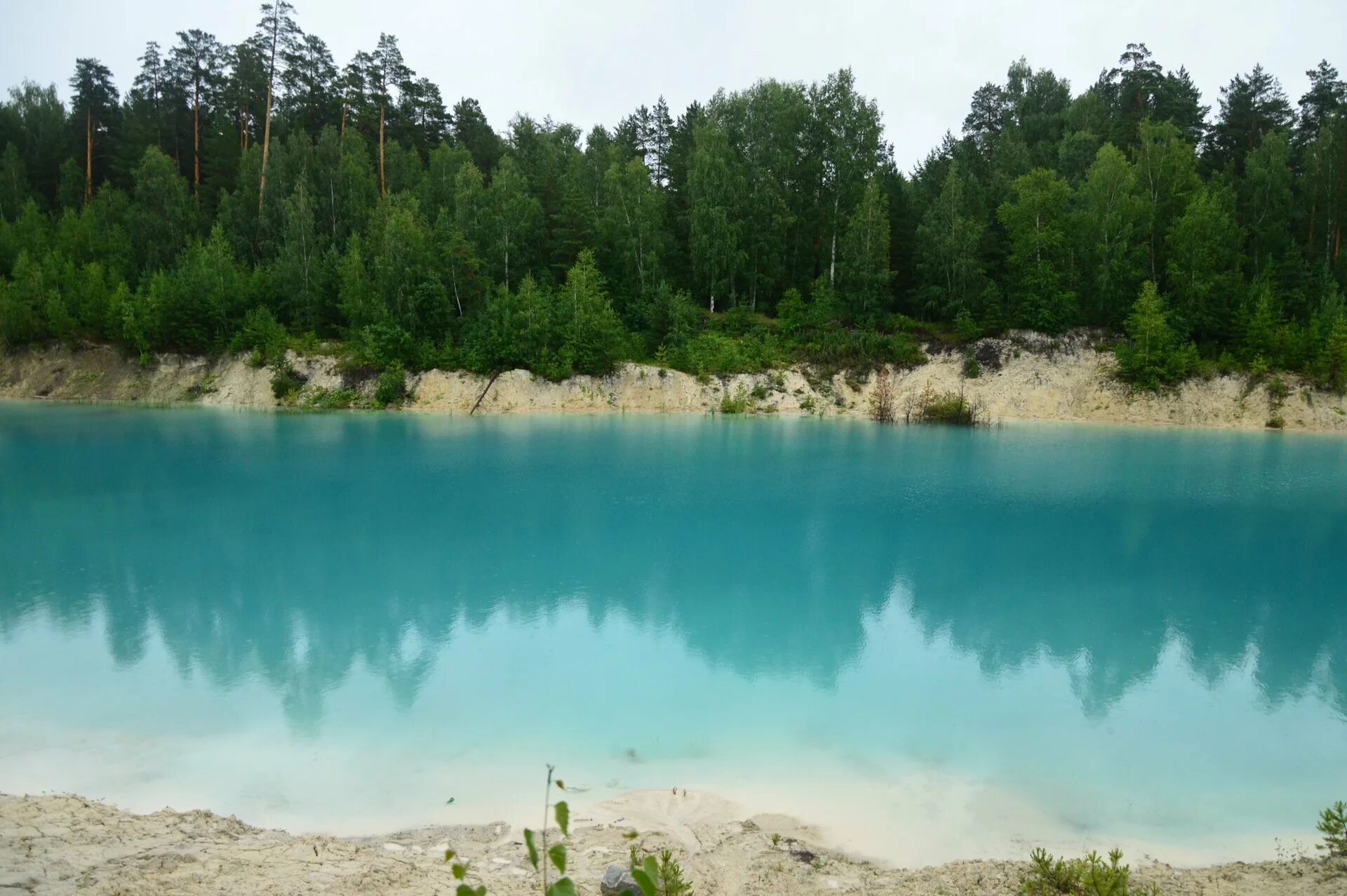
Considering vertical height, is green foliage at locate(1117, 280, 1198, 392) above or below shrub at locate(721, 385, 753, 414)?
above

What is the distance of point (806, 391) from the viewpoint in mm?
49062

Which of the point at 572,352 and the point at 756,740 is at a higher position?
the point at 572,352

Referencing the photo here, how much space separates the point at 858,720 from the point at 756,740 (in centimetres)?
142

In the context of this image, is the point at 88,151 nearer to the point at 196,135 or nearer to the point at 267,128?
the point at 196,135

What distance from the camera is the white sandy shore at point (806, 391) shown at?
→ 148ft

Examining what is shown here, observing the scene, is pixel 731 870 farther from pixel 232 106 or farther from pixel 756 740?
pixel 232 106

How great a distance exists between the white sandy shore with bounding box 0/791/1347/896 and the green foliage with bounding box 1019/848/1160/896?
0.81 feet

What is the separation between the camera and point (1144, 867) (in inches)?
Result: 269

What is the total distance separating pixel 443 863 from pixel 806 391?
44.0 metres

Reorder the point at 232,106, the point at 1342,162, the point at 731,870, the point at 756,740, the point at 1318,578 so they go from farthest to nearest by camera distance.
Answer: the point at 232,106 → the point at 1342,162 → the point at 1318,578 → the point at 756,740 → the point at 731,870

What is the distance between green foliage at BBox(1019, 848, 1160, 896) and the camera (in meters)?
5.57

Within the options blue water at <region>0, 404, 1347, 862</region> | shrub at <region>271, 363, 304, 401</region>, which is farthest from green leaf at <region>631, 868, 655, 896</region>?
shrub at <region>271, 363, 304, 401</region>

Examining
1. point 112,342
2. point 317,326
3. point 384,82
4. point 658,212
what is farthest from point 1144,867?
point 384,82

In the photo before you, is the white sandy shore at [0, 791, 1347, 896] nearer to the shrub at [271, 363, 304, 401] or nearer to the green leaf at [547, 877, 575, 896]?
the green leaf at [547, 877, 575, 896]
